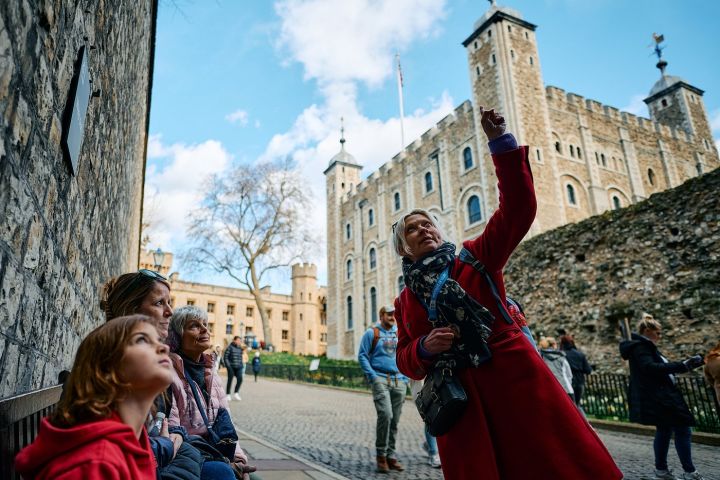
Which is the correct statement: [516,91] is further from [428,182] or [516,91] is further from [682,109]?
[682,109]

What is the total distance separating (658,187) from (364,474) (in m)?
28.7

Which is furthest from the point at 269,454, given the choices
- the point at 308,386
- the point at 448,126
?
the point at 448,126

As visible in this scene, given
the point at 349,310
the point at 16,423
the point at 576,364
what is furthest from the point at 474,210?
the point at 16,423

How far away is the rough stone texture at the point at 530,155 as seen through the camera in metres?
22.2

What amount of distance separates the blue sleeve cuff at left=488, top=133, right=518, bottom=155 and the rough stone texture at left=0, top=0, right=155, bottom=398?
5.43ft

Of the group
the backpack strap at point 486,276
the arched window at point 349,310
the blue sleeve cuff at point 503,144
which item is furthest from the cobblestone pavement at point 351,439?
the arched window at point 349,310

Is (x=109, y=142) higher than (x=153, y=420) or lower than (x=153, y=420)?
higher

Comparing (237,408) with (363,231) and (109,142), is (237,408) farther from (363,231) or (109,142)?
(363,231)

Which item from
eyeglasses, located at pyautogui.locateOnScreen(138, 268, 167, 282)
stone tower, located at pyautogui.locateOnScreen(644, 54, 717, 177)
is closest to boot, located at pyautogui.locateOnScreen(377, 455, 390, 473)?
eyeglasses, located at pyautogui.locateOnScreen(138, 268, 167, 282)

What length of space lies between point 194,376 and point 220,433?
1.14 feet

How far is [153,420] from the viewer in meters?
1.89

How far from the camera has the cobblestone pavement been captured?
4.96m

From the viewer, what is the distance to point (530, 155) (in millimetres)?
22250

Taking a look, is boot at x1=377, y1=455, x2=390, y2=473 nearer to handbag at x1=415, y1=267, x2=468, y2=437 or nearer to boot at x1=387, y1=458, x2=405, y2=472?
boot at x1=387, y1=458, x2=405, y2=472
